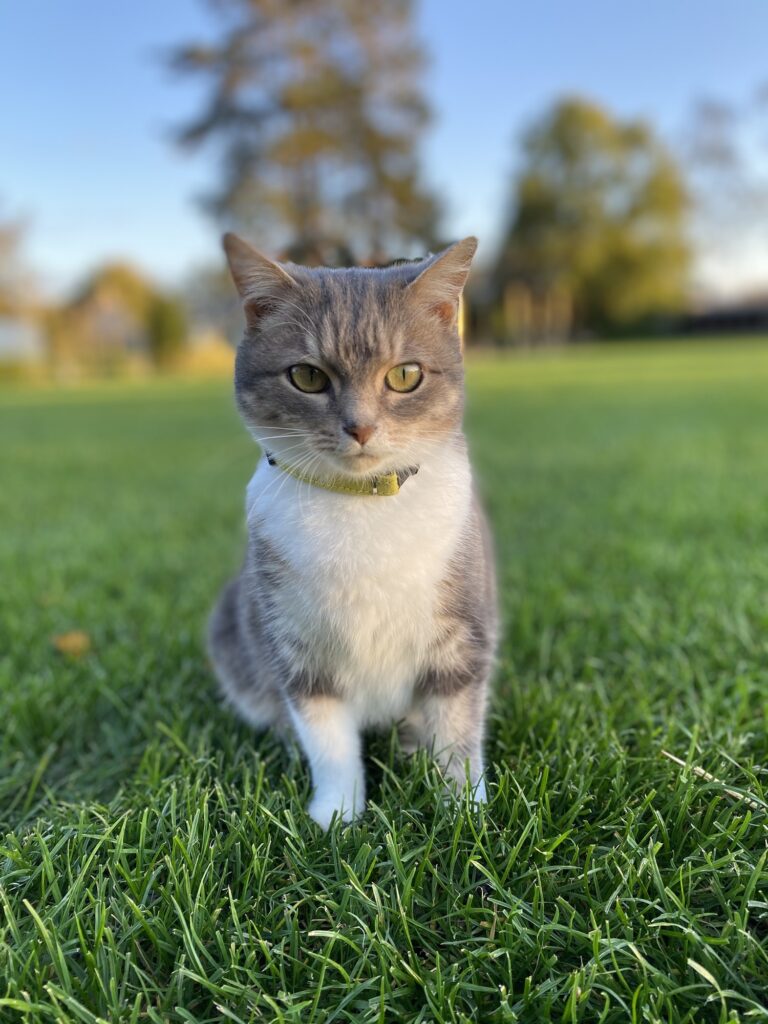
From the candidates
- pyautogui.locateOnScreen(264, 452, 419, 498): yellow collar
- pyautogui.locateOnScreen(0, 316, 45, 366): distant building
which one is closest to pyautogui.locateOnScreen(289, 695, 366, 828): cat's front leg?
pyautogui.locateOnScreen(264, 452, 419, 498): yellow collar

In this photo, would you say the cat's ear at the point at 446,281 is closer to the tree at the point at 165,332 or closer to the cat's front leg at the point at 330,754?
the cat's front leg at the point at 330,754

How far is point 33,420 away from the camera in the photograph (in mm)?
11031

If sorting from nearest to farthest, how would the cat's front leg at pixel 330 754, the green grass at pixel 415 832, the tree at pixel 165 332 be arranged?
the green grass at pixel 415 832 < the cat's front leg at pixel 330 754 < the tree at pixel 165 332

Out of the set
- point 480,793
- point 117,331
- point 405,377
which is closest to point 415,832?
point 480,793

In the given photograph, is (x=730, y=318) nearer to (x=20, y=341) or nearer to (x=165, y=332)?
(x=165, y=332)

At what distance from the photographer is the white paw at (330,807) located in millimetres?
1325

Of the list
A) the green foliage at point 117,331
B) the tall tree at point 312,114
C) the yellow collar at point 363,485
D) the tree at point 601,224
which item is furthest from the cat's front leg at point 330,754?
the tree at point 601,224

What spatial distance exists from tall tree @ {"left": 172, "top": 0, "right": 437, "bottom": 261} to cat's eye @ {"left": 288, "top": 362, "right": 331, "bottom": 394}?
870 inches

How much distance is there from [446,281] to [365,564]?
0.59 m

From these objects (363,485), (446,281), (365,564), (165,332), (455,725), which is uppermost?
(165,332)

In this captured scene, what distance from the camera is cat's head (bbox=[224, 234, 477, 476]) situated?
1.28 metres

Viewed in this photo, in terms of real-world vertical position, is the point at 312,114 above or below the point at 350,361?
above

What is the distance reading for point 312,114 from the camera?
22734 mm

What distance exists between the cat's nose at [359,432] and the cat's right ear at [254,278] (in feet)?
1.12
